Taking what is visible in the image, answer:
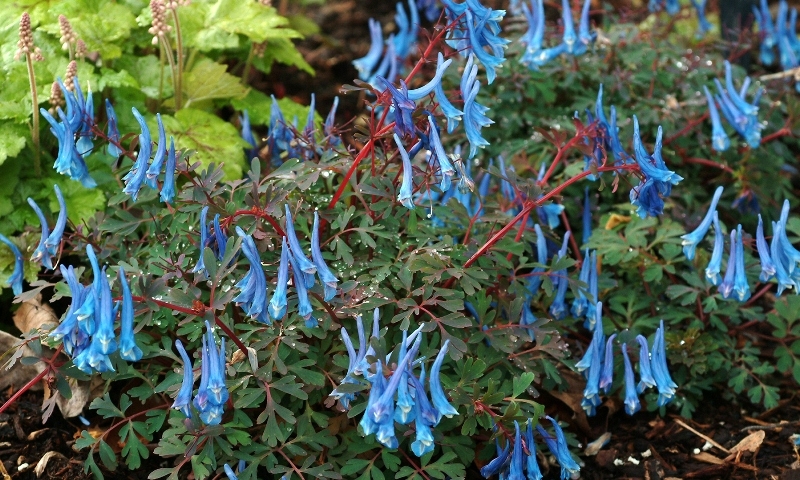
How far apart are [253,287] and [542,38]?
2.56m

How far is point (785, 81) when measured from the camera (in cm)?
511

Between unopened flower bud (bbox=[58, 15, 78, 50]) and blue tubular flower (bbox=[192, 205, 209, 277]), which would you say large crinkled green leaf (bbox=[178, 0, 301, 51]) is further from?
blue tubular flower (bbox=[192, 205, 209, 277])

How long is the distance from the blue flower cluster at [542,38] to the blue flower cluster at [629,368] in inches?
70.0

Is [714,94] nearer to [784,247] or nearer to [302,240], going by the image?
[784,247]

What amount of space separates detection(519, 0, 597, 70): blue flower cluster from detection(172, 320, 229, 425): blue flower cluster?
2635mm

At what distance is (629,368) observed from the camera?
3404 millimetres

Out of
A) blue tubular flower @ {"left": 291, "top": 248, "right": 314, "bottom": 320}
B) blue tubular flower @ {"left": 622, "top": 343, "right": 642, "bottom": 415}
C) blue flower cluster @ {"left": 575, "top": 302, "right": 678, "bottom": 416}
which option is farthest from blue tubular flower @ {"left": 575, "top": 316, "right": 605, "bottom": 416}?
blue tubular flower @ {"left": 291, "top": 248, "right": 314, "bottom": 320}

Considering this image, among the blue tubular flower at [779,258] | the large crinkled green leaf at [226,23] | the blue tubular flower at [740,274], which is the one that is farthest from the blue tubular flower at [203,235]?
the blue tubular flower at [779,258]

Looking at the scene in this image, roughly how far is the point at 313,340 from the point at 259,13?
6.50ft

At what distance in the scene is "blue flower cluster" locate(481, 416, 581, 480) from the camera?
114 inches

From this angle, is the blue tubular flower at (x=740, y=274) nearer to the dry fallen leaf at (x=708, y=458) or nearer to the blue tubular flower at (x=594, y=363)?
the blue tubular flower at (x=594, y=363)

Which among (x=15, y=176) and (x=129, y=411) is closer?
(x=129, y=411)

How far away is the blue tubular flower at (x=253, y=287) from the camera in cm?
268

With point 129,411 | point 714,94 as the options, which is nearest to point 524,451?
point 129,411
